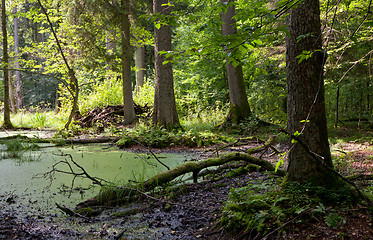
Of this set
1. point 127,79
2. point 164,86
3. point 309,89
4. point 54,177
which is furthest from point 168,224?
point 127,79

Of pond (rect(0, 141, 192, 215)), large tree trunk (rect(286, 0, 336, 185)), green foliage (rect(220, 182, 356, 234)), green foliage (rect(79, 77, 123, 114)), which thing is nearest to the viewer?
green foliage (rect(220, 182, 356, 234))

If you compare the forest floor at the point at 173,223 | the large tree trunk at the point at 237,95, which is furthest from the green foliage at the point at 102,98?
the forest floor at the point at 173,223

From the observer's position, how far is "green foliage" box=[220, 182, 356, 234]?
2.28 meters

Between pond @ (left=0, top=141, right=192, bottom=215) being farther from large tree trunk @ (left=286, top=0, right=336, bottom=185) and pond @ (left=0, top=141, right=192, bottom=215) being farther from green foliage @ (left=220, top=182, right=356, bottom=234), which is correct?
large tree trunk @ (left=286, top=0, right=336, bottom=185)

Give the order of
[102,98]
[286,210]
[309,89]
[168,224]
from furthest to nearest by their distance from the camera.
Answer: [102,98] < [168,224] < [309,89] < [286,210]

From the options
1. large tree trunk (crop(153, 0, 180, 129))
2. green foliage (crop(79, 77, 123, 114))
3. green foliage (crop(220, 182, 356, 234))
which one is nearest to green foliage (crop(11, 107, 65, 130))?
green foliage (crop(79, 77, 123, 114))

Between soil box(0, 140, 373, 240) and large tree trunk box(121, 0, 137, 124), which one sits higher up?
large tree trunk box(121, 0, 137, 124)

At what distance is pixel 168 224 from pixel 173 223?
0.19 ft

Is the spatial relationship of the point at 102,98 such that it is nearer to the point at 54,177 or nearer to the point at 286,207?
the point at 54,177

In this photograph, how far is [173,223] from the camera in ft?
9.27

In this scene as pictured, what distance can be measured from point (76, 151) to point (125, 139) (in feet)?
4.08

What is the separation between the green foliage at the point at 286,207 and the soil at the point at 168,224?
62mm

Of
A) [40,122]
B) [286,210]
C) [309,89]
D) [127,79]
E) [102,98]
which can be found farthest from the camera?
[102,98]

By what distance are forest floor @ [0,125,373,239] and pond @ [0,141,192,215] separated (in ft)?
0.70
